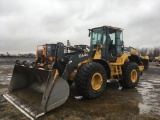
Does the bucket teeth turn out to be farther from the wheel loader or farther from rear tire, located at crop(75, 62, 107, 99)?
rear tire, located at crop(75, 62, 107, 99)

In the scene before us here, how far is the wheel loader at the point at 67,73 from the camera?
17.2 feet

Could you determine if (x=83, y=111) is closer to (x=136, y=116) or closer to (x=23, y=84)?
(x=136, y=116)

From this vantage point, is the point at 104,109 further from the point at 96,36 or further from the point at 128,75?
the point at 96,36

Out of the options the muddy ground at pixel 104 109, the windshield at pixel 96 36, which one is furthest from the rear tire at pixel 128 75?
the windshield at pixel 96 36

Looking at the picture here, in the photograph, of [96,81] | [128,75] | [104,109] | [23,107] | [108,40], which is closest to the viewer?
[23,107]

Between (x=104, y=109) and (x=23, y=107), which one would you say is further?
(x=104, y=109)

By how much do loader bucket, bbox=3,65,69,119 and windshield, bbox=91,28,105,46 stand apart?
2.97 metres

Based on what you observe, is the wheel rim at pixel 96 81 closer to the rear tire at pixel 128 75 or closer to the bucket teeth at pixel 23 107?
the rear tire at pixel 128 75

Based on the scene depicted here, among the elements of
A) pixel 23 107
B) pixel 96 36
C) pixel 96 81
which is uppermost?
pixel 96 36

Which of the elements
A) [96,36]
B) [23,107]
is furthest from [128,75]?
[23,107]

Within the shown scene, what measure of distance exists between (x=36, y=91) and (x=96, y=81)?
6.58 feet

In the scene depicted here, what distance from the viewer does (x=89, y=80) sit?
21.1ft

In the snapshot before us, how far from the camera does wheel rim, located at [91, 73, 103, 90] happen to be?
672 cm

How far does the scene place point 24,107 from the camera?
5387 millimetres
